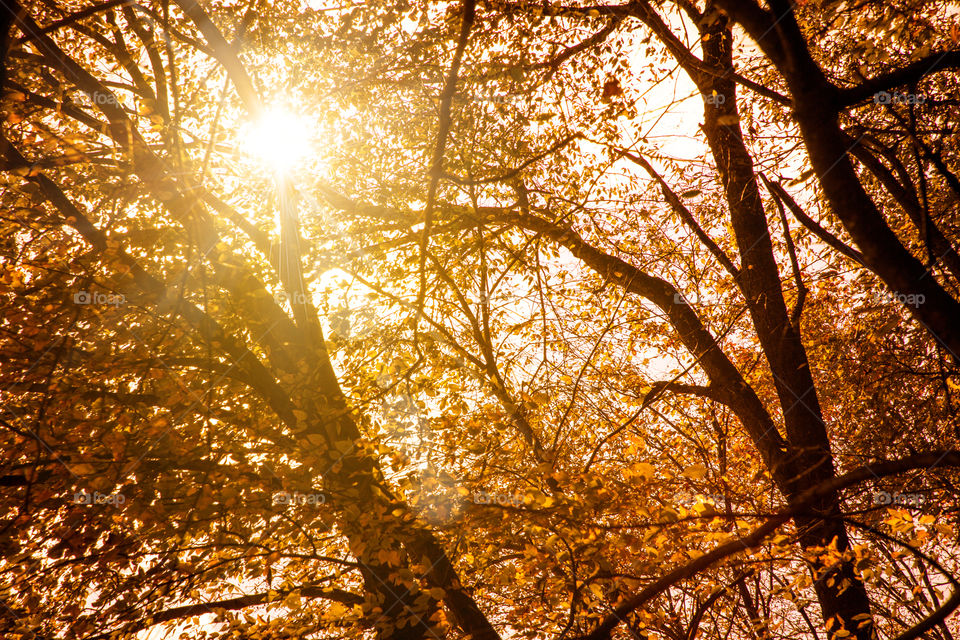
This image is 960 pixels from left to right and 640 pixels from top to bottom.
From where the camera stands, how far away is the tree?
4.75 m

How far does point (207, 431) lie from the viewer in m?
5.34

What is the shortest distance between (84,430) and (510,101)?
581 cm

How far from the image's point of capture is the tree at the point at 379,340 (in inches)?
187

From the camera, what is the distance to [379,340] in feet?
24.3

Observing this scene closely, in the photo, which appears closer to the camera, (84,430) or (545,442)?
(84,430)

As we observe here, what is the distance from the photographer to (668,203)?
7207 millimetres

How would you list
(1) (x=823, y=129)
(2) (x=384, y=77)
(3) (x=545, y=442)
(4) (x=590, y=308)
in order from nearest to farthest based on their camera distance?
(1) (x=823, y=129) → (2) (x=384, y=77) → (3) (x=545, y=442) → (4) (x=590, y=308)

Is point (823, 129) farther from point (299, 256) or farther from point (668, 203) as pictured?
point (299, 256)

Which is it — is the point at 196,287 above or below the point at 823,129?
above

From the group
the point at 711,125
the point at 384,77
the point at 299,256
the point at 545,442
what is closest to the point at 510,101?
the point at 384,77

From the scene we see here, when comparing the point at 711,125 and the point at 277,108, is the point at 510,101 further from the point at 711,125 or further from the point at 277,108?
the point at 277,108

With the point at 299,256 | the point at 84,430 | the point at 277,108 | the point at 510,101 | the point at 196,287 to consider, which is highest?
the point at 277,108

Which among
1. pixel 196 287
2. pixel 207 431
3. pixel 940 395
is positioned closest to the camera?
pixel 207 431

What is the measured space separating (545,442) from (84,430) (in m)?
5.67
